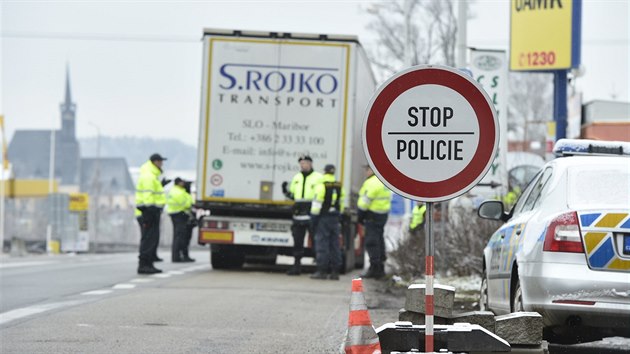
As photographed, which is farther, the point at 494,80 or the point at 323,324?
the point at 494,80

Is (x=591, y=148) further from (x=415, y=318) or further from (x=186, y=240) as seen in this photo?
(x=186, y=240)

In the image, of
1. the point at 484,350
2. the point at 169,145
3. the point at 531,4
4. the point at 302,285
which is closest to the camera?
the point at 484,350

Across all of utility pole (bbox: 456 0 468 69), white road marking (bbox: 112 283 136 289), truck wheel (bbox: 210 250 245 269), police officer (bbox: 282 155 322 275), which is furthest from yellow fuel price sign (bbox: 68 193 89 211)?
white road marking (bbox: 112 283 136 289)

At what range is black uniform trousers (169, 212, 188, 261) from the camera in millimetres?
23828

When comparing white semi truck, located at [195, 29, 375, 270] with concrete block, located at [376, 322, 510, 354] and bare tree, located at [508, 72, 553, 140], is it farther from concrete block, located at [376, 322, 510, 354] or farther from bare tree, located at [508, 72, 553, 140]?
bare tree, located at [508, 72, 553, 140]

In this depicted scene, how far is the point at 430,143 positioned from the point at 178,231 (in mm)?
17913

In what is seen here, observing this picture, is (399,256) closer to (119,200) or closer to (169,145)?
(119,200)

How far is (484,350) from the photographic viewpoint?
6.92 meters

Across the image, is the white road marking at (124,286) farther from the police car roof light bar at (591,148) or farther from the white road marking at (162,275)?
the police car roof light bar at (591,148)

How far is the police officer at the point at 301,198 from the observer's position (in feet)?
61.3

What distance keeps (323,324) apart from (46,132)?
159 meters

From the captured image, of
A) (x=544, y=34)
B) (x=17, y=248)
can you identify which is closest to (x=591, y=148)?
(x=544, y=34)

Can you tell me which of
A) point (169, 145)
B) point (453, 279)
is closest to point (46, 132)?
point (169, 145)

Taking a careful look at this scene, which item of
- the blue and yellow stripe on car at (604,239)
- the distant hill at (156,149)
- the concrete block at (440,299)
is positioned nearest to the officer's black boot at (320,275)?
the blue and yellow stripe on car at (604,239)
